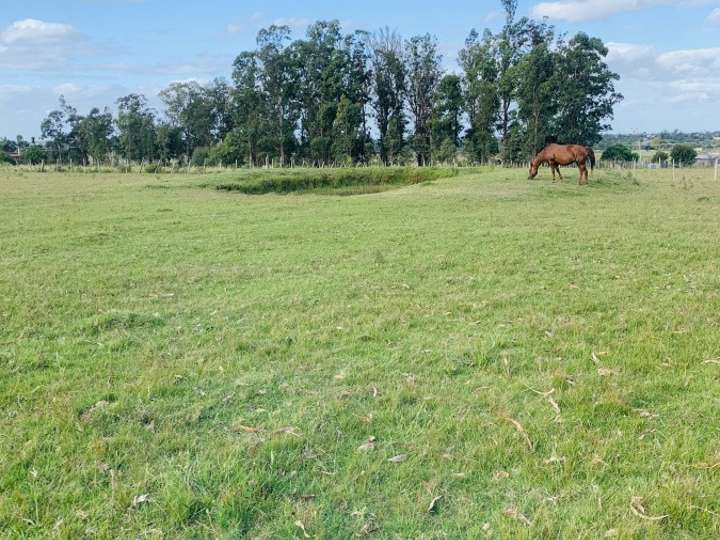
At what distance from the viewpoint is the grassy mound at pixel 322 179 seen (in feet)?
94.2

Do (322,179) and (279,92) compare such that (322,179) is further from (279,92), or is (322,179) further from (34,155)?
(34,155)

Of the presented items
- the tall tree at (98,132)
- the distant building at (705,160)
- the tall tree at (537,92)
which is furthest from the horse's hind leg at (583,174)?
the tall tree at (98,132)

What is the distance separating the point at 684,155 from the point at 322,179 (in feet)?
118

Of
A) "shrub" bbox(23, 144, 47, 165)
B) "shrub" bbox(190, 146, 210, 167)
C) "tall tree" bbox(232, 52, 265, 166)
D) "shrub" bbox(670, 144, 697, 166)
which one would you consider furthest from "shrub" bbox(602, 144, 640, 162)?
"shrub" bbox(23, 144, 47, 165)

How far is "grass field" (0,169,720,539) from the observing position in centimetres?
281

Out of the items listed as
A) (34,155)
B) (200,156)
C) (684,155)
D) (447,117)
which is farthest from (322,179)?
(34,155)

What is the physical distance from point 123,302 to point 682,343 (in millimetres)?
5952

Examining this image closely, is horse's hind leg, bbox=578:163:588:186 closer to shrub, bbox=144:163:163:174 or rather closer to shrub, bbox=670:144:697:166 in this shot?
shrub, bbox=144:163:163:174

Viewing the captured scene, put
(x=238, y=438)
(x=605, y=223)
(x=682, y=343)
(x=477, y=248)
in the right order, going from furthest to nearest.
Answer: (x=605, y=223)
(x=477, y=248)
(x=682, y=343)
(x=238, y=438)

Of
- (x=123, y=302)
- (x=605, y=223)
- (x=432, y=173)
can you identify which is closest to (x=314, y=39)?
(x=432, y=173)

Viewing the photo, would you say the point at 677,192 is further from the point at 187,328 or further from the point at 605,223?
the point at 187,328

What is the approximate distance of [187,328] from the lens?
18.3ft

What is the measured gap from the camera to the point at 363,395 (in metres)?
4.02

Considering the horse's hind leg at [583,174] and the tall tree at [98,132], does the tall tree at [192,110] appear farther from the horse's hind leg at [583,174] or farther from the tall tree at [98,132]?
the horse's hind leg at [583,174]
